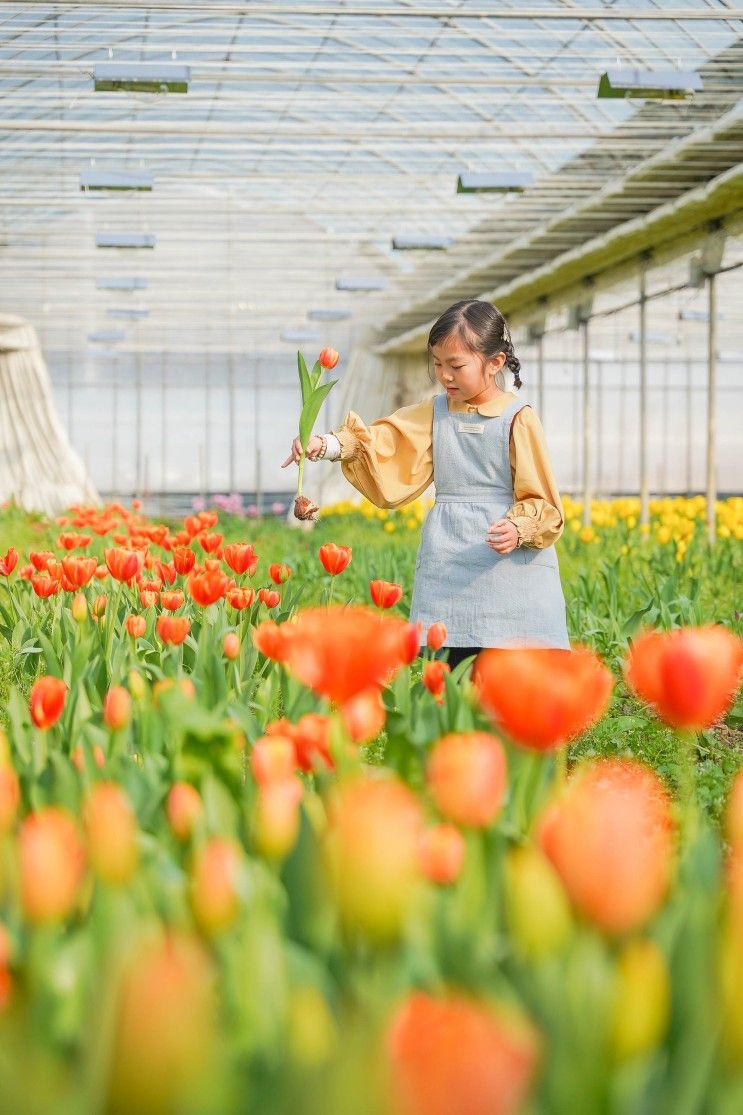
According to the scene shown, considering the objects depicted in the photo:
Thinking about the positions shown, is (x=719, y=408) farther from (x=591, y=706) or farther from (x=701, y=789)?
(x=591, y=706)

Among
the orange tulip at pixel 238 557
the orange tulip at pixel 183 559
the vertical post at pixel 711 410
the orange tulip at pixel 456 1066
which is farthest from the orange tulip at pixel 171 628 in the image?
the vertical post at pixel 711 410

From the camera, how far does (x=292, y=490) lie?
27.3 meters

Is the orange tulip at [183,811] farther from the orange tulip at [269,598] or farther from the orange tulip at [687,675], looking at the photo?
the orange tulip at [269,598]

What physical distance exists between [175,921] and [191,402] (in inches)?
1059

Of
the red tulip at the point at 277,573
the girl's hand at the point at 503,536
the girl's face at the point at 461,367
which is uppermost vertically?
the girl's face at the point at 461,367

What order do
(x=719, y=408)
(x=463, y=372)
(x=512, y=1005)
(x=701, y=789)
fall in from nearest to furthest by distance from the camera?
1. (x=512, y=1005)
2. (x=701, y=789)
3. (x=463, y=372)
4. (x=719, y=408)

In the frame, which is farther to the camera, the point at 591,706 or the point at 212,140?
the point at 212,140

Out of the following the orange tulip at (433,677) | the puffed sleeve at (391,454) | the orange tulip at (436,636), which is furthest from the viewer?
the puffed sleeve at (391,454)

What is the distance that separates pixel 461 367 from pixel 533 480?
1.09 feet

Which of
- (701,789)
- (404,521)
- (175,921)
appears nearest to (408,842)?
(175,921)

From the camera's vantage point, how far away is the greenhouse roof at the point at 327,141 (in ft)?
32.4

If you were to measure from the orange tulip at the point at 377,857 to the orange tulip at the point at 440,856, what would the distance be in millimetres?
286

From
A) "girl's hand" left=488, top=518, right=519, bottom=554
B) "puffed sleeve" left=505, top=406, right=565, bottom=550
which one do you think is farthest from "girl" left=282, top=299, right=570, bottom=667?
"girl's hand" left=488, top=518, right=519, bottom=554

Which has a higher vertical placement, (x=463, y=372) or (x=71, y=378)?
(x=71, y=378)
